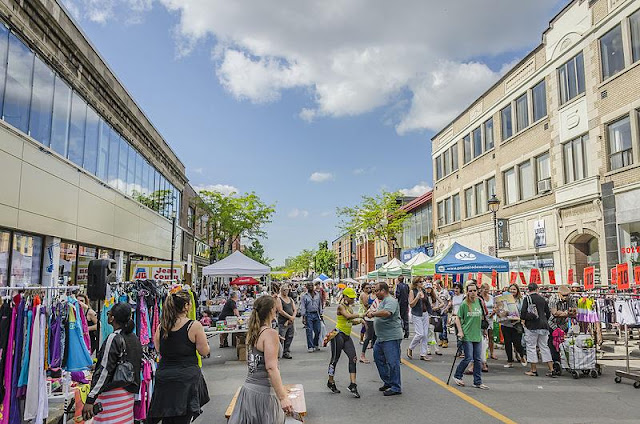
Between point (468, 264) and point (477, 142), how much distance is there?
54.0 ft

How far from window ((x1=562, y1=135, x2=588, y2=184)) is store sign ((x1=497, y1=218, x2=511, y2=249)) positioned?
566 cm

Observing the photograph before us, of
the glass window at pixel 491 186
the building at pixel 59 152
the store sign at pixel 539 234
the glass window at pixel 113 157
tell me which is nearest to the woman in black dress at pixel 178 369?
the building at pixel 59 152

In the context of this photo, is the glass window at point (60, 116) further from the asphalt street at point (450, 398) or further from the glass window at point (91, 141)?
A: the asphalt street at point (450, 398)

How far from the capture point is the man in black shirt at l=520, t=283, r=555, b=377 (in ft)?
33.6

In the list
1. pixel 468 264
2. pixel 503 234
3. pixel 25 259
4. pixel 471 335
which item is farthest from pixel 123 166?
pixel 503 234

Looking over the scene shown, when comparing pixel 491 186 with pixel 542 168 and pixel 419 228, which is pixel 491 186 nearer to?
pixel 542 168

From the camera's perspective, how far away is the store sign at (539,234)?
23438 millimetres

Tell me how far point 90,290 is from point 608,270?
18234 mm

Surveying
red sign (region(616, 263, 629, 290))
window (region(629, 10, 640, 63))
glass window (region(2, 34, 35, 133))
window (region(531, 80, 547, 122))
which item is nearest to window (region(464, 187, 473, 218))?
window (region(531, 80, 547, 122))

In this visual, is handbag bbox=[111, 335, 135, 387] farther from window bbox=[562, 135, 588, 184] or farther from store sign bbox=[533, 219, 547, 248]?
store sign bbox=[533, 219, 547, 248]

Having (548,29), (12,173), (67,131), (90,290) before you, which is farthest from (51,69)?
(548,29)

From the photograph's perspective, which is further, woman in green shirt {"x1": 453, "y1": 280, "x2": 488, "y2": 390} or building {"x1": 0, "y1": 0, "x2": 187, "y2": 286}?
building {"x1": 0, "y1": 0, "x2": 187, "y2": 286}

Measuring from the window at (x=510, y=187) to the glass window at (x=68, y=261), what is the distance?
20.7 metres

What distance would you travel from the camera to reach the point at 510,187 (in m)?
27.2
